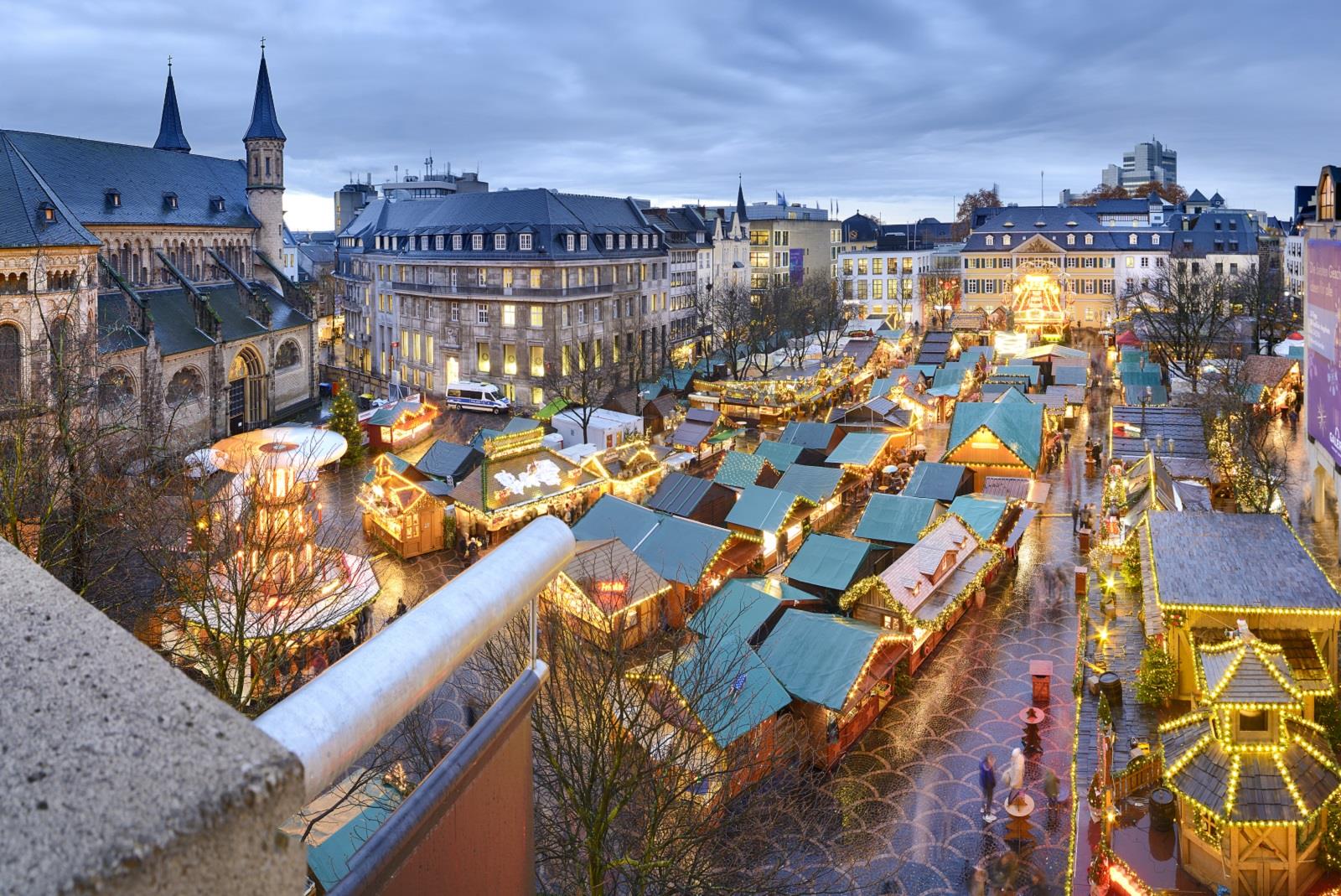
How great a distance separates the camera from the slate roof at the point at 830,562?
21.9 meters

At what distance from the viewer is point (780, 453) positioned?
32062 millimetres

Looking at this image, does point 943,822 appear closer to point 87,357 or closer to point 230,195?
point 87,357

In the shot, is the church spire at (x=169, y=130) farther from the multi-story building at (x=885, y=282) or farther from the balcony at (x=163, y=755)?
the balcony at (x=163, y=755)

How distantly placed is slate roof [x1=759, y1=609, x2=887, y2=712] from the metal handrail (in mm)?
14863

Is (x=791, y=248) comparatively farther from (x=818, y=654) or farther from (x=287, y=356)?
(x=818, y=654)

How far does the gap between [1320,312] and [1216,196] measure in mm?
108748

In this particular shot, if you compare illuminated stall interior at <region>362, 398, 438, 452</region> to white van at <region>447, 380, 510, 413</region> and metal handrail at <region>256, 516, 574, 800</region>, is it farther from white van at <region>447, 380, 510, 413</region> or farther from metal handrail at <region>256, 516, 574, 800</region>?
metal handrail at <region>256, 516, 574, 800</region>

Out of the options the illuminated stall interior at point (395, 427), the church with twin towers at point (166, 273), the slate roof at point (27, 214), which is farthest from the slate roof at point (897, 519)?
the slate roof at point (27, 214)

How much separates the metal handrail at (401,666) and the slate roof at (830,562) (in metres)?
19.8

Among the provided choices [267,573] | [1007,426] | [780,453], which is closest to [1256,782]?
[267,573]

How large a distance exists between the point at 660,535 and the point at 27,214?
25091 millimetres

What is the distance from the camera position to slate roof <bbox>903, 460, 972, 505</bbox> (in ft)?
95.0

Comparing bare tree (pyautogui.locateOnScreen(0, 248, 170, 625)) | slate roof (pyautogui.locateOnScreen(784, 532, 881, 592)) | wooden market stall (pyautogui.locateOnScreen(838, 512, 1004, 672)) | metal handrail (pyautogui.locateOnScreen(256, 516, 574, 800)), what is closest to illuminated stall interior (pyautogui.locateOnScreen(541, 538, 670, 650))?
slate roof (pyautogui.locateOnScreen(784, 532, 881, 592))

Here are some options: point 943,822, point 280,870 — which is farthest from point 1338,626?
point 280,870
